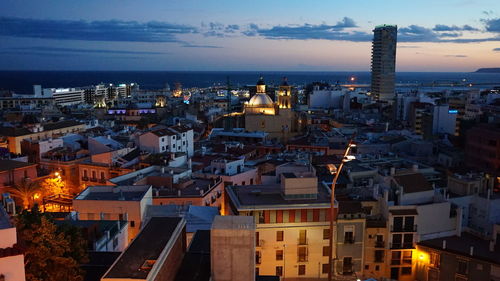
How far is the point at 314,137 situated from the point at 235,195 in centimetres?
3867

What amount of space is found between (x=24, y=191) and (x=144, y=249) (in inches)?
903

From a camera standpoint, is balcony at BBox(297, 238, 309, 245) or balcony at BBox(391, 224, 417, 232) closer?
balcony at BBox(297, 238, 309, 245)

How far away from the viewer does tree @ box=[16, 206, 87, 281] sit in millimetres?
14085

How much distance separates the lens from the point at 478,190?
114ft

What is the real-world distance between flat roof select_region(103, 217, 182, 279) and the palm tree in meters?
20.4

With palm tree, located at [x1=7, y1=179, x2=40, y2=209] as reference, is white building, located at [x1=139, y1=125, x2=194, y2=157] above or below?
above

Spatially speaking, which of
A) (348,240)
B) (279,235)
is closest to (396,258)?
(348,240)

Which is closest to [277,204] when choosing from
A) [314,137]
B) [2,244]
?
[2,244]

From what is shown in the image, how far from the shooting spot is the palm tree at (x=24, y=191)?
3431 cm

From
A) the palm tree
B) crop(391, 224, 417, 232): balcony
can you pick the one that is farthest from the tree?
the palm tree

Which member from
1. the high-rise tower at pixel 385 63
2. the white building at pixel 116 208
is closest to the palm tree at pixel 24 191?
the white building at pixel 116 208

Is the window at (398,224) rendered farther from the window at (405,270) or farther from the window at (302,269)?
the window at (302,269)

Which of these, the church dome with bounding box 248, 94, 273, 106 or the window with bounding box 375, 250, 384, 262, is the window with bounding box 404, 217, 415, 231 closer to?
the window with bounding box 375, 250, 384, 262

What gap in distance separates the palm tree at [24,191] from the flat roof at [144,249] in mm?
20420
